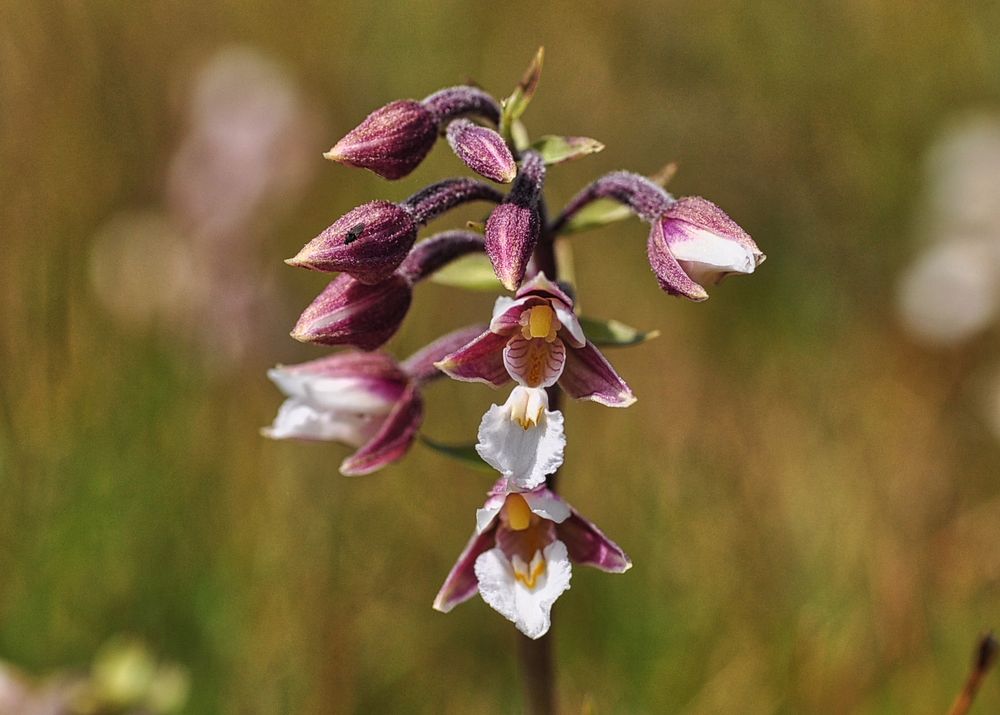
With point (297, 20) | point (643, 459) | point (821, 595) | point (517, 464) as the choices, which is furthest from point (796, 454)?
point (297, 20)

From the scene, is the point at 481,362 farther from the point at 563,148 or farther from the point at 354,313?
the point at 563,148

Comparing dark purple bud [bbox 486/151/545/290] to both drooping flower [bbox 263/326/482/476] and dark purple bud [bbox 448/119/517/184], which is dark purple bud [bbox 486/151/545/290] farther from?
drooping flower [bbox 263/326/482/476]

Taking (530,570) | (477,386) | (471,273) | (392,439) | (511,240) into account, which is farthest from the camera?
(477,386)

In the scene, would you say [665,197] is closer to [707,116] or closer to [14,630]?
[14,630]

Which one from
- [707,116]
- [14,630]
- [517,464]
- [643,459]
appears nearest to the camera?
[517,464]

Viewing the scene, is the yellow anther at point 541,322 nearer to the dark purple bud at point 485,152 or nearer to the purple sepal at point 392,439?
the dark purple bud at point 485,152

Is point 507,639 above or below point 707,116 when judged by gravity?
below

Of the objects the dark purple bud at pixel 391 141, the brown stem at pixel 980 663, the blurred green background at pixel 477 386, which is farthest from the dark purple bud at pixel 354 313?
the blurred green background at pixel 477 386

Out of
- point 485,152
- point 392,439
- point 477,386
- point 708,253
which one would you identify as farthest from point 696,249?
point 477,386
